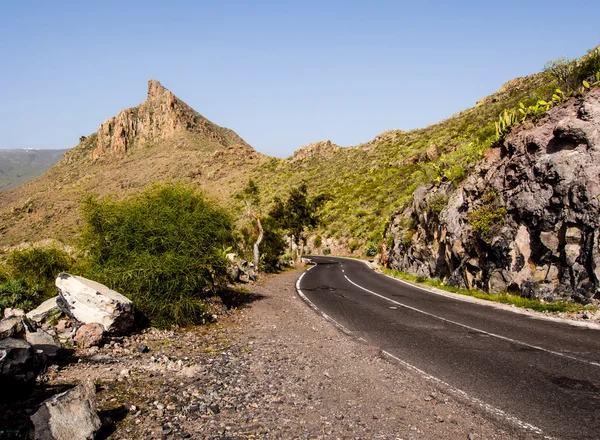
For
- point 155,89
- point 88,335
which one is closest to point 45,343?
point 88,335

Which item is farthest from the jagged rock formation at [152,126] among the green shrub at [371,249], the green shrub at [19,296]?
the green shrub at [19,296]

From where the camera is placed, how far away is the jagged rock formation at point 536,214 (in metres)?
11.8

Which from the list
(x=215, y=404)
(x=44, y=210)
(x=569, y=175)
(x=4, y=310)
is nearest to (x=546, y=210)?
(x=569, y=175)

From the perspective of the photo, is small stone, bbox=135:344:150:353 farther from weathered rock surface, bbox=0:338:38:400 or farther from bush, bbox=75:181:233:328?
weathered rock surface, bbox=0:338:38:400

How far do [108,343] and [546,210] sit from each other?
13561 mm

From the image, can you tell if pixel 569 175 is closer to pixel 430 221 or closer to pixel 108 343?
pixel 430 221

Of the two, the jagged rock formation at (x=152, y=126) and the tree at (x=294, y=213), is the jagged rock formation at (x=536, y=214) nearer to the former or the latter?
the tree at (x=294, y=213)

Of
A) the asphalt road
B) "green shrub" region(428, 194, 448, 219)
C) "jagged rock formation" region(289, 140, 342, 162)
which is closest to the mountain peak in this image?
"jagged rock formation" region(289, 140, 342, 162)

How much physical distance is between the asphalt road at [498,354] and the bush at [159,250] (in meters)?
4.14

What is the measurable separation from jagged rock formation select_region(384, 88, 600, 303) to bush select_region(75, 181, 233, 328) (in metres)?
10.1

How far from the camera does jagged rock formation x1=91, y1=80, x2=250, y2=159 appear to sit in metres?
107

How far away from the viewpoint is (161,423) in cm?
Result: 469

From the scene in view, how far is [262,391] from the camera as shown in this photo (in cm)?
579

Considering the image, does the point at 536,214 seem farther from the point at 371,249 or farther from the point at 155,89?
the point at 155,89
